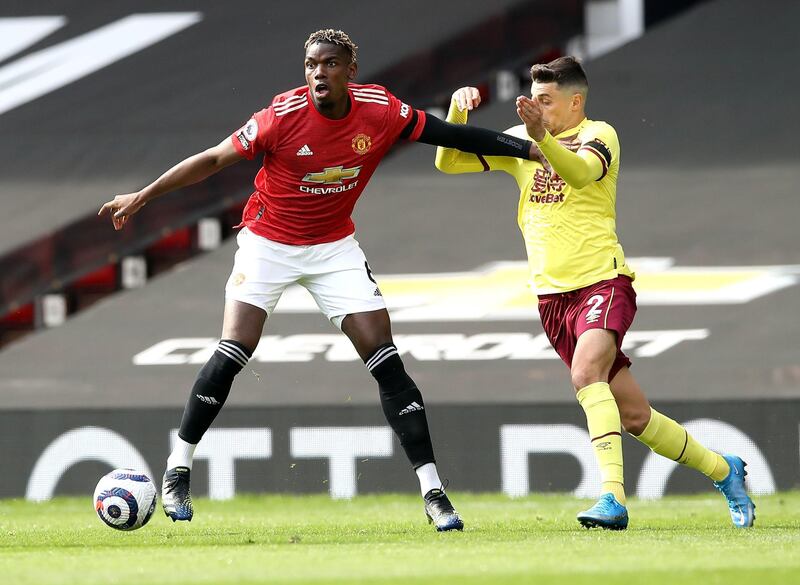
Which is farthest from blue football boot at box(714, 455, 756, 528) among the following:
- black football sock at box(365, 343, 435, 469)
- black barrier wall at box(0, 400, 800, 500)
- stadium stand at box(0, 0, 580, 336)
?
stadium stand at box(0, 0, 580, 336)

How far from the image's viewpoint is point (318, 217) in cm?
586

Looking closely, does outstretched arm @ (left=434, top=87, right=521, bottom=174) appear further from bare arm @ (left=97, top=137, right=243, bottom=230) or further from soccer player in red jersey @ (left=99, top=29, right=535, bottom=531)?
bare arm @ (left=97, top=137, right=243, bottom=230)

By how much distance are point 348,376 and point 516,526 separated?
12.2ft

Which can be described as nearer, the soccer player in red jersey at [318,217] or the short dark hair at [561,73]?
the soccer player in red jersey at [318,217]

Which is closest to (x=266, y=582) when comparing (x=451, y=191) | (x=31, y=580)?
(x=31, y=580)

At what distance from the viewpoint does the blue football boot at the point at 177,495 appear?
5.59 m

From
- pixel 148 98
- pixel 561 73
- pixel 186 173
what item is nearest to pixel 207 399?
pixel 186 173

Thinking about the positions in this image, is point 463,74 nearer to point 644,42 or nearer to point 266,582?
point 644,42

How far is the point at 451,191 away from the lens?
11.7m

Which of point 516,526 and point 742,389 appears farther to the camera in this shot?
point 742,389

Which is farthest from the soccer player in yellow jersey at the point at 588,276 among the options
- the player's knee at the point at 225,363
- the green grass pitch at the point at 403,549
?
the player's knee at the point at 225,363

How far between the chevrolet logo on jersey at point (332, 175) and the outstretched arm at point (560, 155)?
33.2 inches

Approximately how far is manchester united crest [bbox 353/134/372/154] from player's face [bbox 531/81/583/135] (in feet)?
2.55

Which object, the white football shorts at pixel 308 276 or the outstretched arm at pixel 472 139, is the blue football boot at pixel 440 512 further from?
the outstretched arm at pixel 472 139
